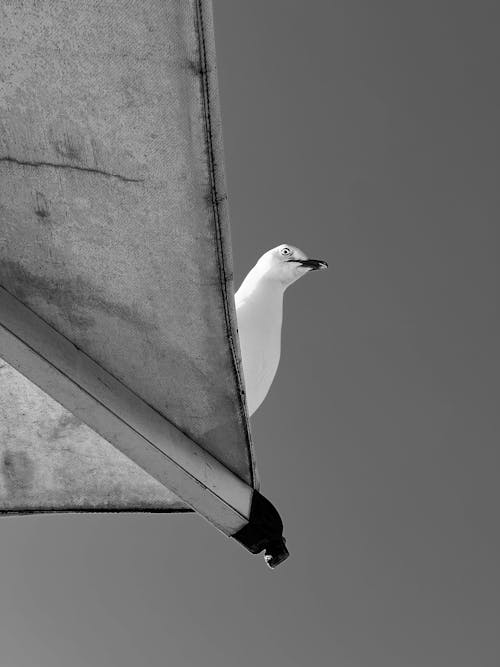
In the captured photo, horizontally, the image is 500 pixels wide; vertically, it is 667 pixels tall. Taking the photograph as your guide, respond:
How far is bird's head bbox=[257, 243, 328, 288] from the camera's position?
5.98m

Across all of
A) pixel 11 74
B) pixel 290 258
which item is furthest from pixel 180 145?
pixel 290 258

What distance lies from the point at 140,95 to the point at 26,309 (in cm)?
66

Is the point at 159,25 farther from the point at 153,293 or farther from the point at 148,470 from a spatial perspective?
the point at 148,470

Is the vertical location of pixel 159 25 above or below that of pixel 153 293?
above

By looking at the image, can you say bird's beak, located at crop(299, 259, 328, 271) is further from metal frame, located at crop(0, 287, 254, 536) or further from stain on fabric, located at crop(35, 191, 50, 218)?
stain on fabric, located at crop(35, 191, 50, 218)

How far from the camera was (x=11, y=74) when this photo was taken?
2328mm

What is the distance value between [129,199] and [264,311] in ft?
10.1

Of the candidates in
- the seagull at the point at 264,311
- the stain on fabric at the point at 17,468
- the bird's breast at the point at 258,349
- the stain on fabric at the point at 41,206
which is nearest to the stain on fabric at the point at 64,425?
the stain on fabric at the point at 17,468

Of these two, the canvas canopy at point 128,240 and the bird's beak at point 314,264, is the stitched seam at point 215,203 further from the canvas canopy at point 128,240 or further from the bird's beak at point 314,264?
the bird's beak at point 314,264

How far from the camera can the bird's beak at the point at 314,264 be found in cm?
620

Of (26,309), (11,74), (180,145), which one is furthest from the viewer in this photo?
(26,309)

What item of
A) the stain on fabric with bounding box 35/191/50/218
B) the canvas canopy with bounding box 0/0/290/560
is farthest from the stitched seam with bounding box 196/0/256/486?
the stain on fabric with bounding box 35/191/50/218

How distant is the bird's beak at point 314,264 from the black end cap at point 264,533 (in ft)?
10.7

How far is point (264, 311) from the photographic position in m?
5.63
